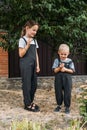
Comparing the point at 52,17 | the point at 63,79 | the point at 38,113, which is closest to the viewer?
the point at 38,113

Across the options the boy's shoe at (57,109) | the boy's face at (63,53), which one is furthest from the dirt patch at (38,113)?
the boy's face at (63,53)

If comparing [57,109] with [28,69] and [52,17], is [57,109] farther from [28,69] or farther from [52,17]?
[52,17]

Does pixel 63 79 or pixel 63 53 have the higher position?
pixel 63 53

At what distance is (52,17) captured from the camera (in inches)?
372

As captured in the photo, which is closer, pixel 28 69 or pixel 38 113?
pixel 38 113

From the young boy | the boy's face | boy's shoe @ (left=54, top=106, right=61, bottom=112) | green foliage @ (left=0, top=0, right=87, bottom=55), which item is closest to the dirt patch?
boy's shoe @ (left=54, top=106, right=61, bottom=112)

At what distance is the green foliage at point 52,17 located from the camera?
29.7ft

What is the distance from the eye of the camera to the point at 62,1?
923 cm

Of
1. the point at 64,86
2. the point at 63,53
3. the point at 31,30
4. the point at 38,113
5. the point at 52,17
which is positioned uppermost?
the point at 52,17

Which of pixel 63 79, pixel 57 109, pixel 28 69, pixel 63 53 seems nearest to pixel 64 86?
pixel 63 79

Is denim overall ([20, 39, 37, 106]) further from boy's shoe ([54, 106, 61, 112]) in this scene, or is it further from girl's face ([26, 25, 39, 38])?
boy's shoe ([54, 106, 61, 112])

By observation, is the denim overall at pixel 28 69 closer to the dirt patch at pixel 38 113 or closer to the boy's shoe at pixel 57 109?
the dirt patch at pixel 38 113

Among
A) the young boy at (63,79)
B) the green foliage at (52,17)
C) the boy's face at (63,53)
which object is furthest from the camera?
the green foliage at (52,17)

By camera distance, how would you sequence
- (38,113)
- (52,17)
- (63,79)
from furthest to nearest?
(52,17)
(63,79)
(38,113)
